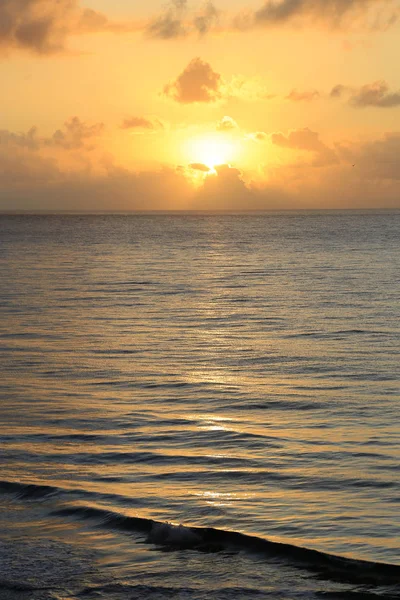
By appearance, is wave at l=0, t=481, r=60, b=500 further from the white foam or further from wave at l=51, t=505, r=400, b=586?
the white foam

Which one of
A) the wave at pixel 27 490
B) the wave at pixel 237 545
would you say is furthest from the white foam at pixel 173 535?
the wave at pixel 27 490

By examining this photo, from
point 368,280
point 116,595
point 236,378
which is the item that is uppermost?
point 368,280

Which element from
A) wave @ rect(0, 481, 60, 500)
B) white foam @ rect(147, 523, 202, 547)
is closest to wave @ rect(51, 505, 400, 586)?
white foam @ rect(147, 523, 202, 547)

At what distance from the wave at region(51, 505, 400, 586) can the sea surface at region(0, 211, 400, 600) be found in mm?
28

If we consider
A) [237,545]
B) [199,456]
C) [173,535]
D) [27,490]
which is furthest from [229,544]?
[199,456]

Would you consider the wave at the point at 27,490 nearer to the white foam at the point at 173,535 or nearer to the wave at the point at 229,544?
the wave at the point at 229,544

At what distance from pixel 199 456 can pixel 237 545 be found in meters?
4.17

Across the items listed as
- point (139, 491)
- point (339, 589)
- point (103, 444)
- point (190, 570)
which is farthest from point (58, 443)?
point (339, 589)

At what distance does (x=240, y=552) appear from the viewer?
10766mm

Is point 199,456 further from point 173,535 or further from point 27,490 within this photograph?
point 173,535

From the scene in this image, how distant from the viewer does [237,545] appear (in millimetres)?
10992

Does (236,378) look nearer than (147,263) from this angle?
Yes

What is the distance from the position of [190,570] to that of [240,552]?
907 mm

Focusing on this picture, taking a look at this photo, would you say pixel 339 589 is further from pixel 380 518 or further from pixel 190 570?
pixel 380 518
